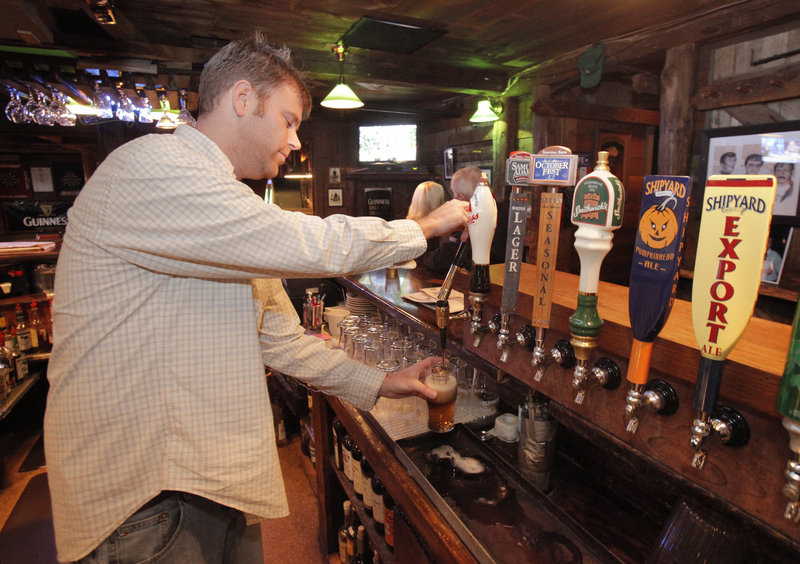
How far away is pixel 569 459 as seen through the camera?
65.2 inches

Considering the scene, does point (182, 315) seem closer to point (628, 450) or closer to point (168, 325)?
point (168, 325)

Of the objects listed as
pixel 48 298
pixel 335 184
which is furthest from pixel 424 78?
pixel 48 298

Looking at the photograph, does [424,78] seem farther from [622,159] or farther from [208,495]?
[208,495]

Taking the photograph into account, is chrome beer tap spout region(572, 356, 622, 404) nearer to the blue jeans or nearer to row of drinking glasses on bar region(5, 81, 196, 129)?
the blue jeans

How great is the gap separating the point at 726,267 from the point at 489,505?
35.5 inches

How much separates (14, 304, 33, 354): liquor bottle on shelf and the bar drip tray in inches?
167

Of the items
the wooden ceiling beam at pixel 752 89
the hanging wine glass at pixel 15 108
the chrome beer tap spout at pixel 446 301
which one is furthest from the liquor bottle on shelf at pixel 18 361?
the wooden ceiling beam at pixel 752 89

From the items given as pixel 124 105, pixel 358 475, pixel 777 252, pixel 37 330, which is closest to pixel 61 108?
pixel 124 105

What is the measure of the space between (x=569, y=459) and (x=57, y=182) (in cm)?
900

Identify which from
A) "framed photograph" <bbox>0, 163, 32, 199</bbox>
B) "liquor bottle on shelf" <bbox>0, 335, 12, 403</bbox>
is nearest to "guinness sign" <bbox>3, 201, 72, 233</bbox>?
"framed photograph" <bbox>0, 163, 32, 199</bbox>

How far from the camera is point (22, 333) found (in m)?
4.30

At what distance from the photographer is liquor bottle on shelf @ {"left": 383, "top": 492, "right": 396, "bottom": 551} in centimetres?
191

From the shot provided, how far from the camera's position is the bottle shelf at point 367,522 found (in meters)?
1.98

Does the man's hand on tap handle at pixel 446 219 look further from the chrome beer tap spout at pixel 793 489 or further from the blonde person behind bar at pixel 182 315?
the chrome beer tap spout at pixel 793 489
